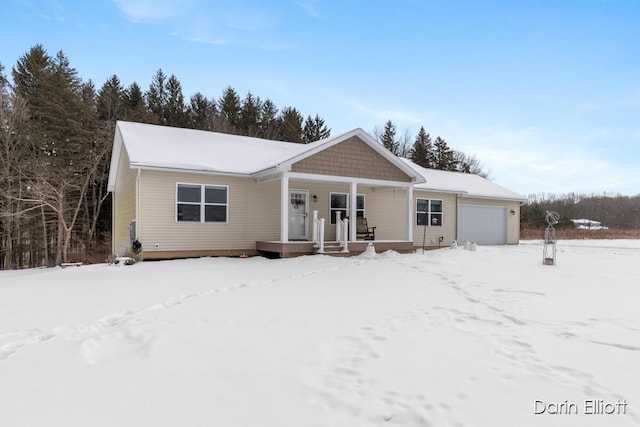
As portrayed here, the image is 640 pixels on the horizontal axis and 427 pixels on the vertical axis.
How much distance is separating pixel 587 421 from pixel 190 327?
347 centimetres

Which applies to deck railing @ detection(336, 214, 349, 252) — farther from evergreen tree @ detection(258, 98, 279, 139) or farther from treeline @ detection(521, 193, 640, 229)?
treeline @ detection(521, 193, 640, 229)

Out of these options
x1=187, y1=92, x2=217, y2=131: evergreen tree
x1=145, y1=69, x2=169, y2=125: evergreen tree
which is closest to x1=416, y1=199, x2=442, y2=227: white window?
x1=187, y1=92, x2=217, y2=131: evergreen tree

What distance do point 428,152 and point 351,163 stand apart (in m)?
28.5

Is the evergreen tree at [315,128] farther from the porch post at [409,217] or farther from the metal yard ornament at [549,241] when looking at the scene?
the metal yard ornament at [549,241]

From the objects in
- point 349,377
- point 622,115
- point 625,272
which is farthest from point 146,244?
point 622,115

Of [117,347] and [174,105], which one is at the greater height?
[174,105]

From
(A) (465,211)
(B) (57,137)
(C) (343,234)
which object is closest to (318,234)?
(C) (343,234)

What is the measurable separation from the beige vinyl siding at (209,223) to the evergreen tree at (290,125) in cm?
1979

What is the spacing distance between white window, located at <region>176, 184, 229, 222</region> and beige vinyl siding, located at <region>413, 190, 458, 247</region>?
25.3 feet

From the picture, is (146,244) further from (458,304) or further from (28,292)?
(458,304)

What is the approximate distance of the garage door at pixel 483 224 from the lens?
16.8 m

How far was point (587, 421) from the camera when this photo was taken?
216 cm

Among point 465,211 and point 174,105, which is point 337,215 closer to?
point 465,211

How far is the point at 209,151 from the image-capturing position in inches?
487
